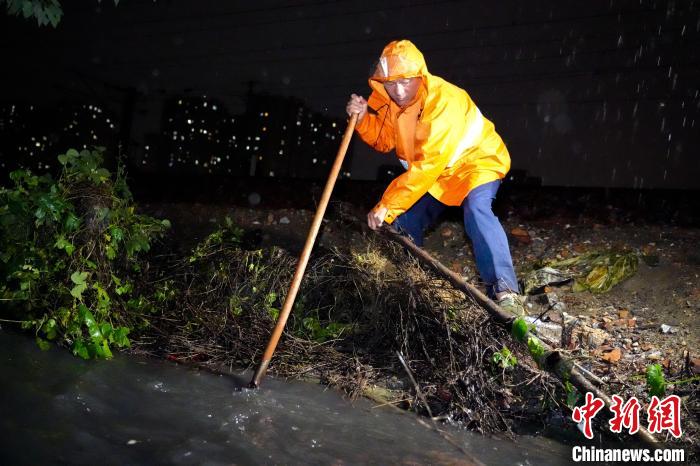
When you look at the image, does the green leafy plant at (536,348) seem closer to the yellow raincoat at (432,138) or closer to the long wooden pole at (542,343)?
the long wooden pole at (542,343)

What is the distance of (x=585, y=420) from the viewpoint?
248cm

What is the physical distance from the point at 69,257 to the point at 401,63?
2598 mm

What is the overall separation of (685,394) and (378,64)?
277 centimetres

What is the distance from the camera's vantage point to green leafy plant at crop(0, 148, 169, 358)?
3.19 m

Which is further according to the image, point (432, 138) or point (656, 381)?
point (432, 138)

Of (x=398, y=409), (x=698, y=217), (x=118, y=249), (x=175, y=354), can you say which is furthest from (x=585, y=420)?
(x=698, y=217)

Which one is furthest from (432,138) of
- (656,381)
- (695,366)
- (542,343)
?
(695,366)

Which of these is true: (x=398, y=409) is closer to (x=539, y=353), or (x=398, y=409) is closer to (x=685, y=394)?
(x=539, y=353)

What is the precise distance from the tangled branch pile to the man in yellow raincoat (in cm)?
40

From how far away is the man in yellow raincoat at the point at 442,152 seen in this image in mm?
3408

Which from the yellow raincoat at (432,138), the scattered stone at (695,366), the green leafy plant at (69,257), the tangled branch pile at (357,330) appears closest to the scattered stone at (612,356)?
the scattered stone at (695,366)

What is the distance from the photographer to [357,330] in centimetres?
343

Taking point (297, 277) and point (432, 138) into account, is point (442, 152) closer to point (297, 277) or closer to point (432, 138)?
point (432, 138)

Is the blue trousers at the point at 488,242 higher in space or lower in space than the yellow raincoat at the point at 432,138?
lower
